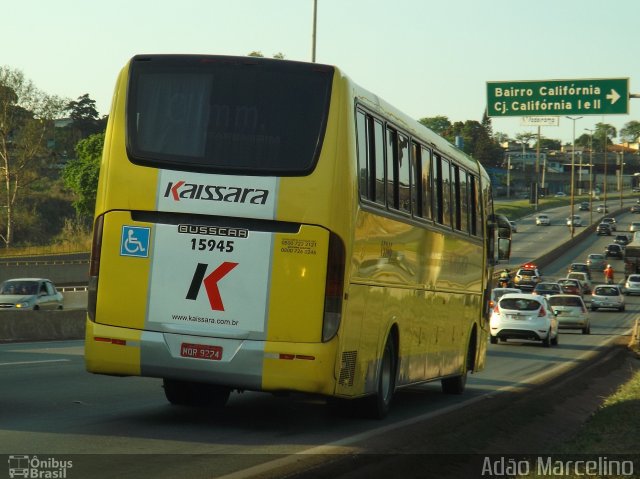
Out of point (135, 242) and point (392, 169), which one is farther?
point (392, 169)

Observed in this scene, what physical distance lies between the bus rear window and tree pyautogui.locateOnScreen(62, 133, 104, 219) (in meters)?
105

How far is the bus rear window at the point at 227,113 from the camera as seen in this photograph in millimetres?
11422

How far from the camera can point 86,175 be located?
389ft

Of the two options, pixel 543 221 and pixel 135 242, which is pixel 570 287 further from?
pixel 543 221

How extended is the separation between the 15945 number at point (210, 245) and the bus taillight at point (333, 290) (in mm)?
901

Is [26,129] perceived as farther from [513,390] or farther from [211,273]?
[211,273]

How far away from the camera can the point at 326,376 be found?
11.2 metres

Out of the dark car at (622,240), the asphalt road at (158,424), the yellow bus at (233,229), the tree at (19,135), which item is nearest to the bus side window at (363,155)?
the yellow bus at (233,229)

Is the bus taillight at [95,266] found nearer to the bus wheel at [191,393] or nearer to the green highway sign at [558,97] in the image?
the bus wheel at [191,393]

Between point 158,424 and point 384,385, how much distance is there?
268cm

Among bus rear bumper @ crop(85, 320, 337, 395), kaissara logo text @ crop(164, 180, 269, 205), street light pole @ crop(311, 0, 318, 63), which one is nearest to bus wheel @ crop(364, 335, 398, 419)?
bus rear bumper @ crop(85, 320, 337, 395)

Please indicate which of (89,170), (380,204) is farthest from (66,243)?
(380,204)

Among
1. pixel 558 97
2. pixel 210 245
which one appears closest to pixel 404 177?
pixel 210 245

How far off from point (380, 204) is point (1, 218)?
95.9 meters
